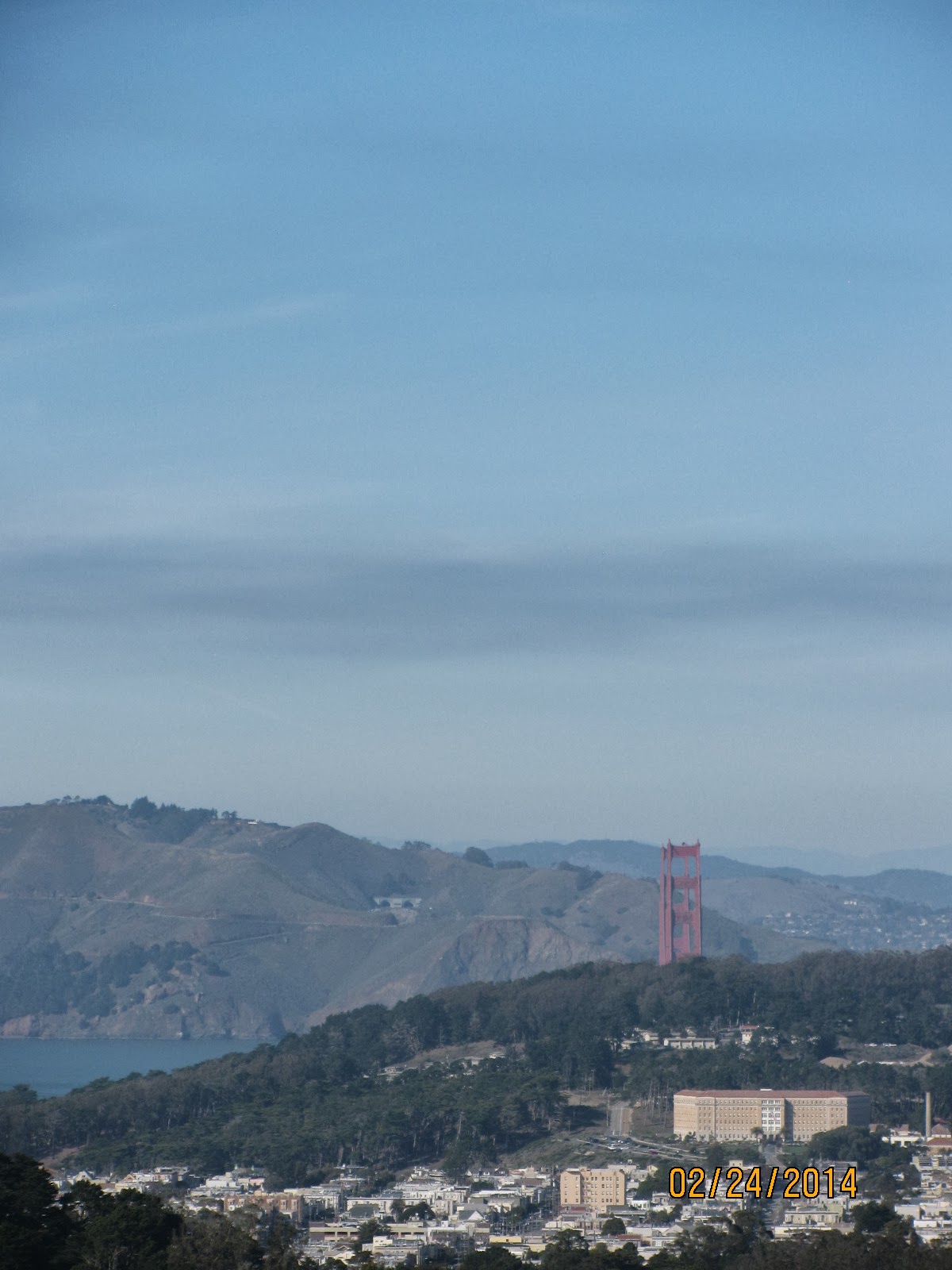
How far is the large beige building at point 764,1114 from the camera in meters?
56.9

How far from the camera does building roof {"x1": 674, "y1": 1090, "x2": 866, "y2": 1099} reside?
58375 millimetres

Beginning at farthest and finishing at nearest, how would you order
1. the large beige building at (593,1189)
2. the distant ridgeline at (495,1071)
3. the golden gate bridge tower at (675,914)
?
1. the golden gate bridge tower at (675,914)
2. the distant ridgeline at (495,1071)
3. the large beige building at (593,1189)

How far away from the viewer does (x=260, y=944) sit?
174 m

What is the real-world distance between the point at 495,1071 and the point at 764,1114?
12.2 metres

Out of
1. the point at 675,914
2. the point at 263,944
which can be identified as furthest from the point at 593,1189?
the point at 263,944

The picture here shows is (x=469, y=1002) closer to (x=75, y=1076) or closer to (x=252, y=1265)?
(x=75, y=1076)

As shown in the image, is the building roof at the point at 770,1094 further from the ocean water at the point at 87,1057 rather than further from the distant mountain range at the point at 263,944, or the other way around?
the distant mountain range at the point at 263,944

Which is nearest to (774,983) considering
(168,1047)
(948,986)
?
(948,986)

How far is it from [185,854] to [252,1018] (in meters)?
40.6

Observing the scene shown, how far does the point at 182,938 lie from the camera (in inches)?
6929

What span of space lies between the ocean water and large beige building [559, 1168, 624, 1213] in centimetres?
4748

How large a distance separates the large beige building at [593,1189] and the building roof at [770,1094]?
10.0 metres

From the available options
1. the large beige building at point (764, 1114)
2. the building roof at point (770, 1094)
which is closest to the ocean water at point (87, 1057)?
the building roof at point (770, 1094)

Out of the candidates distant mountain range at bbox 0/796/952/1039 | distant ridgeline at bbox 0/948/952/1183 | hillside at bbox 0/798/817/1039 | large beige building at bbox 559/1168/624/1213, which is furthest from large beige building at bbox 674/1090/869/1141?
distant mountain range at bbox 0/796/952/1039
